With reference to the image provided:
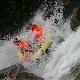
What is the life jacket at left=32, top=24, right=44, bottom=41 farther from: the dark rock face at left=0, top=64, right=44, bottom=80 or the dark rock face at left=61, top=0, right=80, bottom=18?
the dark rock face at left=0, top=64, right=44, bottom=80

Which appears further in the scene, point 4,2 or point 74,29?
point 4,2

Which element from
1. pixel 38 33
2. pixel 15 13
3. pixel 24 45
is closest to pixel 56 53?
pixel 38 33

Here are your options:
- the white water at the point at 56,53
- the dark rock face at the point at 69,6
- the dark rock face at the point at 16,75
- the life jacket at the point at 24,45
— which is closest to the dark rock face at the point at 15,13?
the white water at the point at 56,53

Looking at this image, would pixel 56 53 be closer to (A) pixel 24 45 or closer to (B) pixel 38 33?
(B) pixel 38 33

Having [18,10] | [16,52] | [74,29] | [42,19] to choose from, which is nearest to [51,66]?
[74,29]

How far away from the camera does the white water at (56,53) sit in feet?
24.6

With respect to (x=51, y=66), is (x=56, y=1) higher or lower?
higher

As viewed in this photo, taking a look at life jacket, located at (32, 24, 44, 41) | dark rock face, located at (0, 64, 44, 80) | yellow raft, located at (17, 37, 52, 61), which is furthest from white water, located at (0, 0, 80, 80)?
dark rock face, located at (0, 64, 44, 80)

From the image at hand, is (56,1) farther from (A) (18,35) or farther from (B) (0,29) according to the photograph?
(B) (0,29)

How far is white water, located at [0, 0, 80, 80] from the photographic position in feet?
24.6

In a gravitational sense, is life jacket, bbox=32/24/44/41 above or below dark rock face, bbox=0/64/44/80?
above

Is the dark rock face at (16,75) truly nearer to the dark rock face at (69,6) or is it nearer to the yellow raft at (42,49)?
the yellow raft at (42,49)

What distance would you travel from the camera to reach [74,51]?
7703mm

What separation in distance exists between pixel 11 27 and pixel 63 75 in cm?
593
